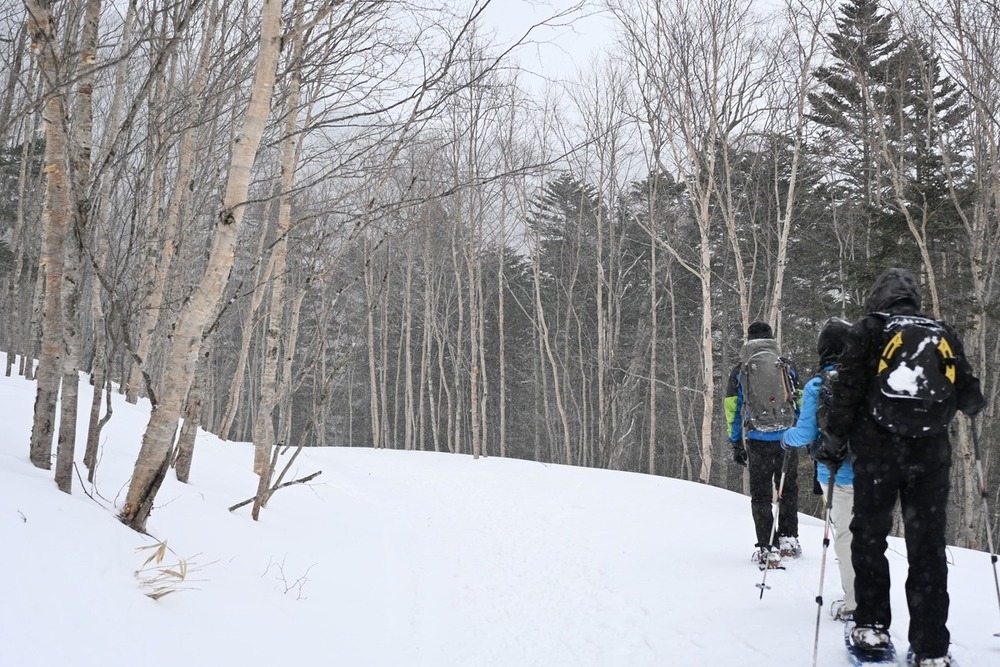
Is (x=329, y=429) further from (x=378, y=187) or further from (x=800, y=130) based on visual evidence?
(x=378, y=187)

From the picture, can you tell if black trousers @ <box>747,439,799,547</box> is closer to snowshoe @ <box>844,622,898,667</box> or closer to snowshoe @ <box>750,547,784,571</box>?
snowshoe @ <box>750,547,784,571</box>

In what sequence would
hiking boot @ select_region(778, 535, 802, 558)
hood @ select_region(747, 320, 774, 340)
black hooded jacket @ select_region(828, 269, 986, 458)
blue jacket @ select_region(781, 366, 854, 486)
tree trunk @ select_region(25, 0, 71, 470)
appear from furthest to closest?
hood @ select_region(747, 320, 774, 340)
hiking boot @ select_region(778, 535, 802, 558)
tree trunk @ select_region(25, 0, 71, 470)
blue jacket @ select_region(781, 366, 854, 486)
black hooded jacket @ select_region(828, 269, 986, 458)

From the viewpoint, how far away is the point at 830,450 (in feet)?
10.4

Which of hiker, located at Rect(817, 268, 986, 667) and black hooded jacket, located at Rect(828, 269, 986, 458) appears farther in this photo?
black hooded jacket, located at Rect(828, 269, 986, 458)

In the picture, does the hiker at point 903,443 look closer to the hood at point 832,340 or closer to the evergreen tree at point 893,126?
the hood at point 832,340

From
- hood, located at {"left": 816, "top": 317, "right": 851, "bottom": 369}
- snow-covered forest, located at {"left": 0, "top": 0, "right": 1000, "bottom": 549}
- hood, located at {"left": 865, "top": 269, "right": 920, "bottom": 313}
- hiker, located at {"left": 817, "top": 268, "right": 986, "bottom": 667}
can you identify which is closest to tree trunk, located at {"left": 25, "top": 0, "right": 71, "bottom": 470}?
snow-covered forest, located at {"left": 0, "top": 0, "right": 1000, "bottom": 549}

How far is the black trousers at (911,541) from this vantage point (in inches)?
107

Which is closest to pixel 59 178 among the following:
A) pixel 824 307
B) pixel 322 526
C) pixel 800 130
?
pixel 322 526

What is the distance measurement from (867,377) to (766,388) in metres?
1.98

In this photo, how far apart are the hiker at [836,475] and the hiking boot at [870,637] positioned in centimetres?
35

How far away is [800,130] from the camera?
11.4 metres

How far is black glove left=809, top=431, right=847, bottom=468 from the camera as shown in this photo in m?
3.12

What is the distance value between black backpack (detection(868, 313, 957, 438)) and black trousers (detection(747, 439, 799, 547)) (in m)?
2.05

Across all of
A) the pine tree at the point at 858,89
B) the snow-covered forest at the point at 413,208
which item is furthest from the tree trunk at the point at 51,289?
the pine tree at the point at 858,89
